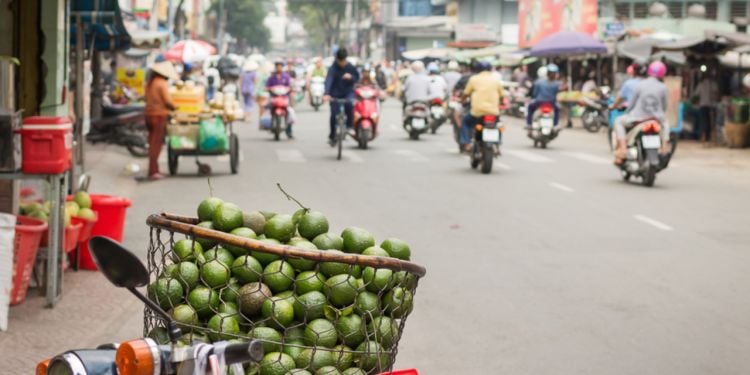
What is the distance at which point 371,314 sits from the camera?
385 cm

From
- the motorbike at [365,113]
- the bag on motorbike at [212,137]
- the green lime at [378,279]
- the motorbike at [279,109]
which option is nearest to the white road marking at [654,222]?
the bag on motorbike at [212,137]

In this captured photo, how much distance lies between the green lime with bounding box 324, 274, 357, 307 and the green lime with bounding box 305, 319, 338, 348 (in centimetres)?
9

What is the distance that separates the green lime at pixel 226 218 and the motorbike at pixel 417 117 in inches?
899

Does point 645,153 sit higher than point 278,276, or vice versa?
point 278,276

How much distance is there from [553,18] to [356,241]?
48.3 meters

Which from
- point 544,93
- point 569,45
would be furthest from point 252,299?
point 569,45

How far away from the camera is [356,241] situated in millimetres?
4215

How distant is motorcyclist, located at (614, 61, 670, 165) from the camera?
1684 cm

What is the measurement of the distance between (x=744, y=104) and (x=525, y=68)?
2178 cm

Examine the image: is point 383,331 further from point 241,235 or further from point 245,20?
point 245,20

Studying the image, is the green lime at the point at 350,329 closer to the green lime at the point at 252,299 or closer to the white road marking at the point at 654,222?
the green lime at the point at 252,299

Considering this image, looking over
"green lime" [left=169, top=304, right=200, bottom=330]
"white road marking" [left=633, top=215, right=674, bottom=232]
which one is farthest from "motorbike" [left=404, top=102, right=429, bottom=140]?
"green lime" [left=169, top=304, right=200, bottom=330]

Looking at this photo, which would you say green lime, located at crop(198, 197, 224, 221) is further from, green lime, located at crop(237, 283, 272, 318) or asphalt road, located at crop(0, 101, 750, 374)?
asphalt road, located at crop(0, 101, 750, 374)

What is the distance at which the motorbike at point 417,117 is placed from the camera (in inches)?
1064
